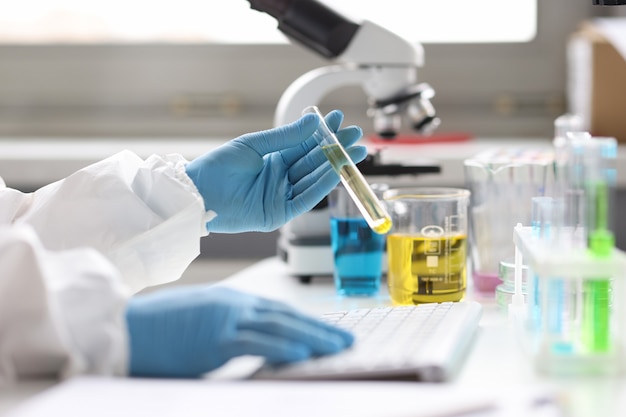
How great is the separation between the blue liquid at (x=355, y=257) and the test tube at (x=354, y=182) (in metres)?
0.20

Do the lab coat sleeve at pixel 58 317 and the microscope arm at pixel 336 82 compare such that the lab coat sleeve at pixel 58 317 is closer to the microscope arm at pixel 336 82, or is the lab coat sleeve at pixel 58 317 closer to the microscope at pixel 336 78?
the microscope at pixel 336 78

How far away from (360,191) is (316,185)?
0.22 m

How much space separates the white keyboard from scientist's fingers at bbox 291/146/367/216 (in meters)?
0.28

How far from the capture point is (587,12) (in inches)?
102

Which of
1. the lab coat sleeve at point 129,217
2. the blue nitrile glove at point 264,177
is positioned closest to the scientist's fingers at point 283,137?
the blue nitrile glove at point 264,177

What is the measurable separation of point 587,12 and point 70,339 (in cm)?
205

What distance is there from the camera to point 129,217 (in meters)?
1.33

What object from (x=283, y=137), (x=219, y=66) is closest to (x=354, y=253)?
(x=283, y=137)

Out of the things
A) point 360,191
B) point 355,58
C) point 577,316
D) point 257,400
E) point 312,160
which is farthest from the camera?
point 355,58

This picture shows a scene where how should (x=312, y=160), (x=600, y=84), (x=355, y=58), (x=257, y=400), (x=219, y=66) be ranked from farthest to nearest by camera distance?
(x=219, y=66)
(x=600, y=84)
(x=355, y=58)
(x=312, y=160)
(x=257, y=400)

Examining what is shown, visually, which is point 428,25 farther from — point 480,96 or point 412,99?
point 412,99

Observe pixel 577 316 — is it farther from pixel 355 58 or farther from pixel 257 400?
pixel 355 58

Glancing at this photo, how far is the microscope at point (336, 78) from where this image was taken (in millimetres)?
1614

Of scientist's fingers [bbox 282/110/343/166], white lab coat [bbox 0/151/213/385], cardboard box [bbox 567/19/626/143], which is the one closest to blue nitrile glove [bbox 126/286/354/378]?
white lab coat [bbox 0/151/213/385]
